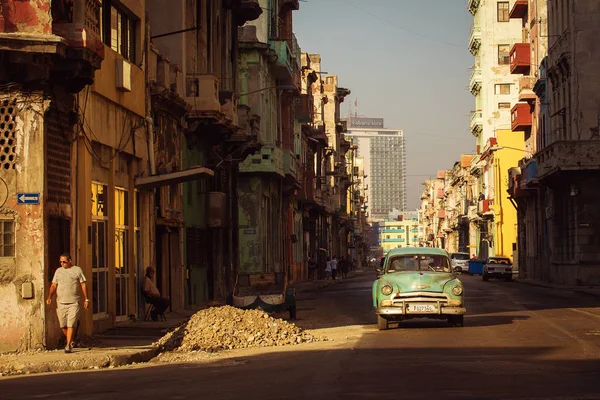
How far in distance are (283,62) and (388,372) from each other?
134 feet

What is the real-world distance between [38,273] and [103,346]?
179 cm

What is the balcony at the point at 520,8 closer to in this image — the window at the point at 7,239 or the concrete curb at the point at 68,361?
the window at the point at 7,239

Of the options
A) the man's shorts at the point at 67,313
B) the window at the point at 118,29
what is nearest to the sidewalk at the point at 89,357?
the man's shorts at the point at 67,313

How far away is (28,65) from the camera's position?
19672 millimetres

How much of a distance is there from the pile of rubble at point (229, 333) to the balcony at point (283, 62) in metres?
32.3

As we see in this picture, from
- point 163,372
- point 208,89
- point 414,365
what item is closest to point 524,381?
point 414,365

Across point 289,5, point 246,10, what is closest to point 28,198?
point 246,10

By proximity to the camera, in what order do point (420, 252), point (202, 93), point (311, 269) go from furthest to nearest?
point (311, 269)
point (202, 93)
point (420, 252)

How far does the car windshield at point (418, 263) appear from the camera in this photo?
25.2 metres

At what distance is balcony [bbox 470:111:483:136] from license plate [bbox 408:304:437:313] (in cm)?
8748

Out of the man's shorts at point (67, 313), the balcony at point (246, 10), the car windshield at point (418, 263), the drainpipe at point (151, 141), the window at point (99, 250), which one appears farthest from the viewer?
the balcony at point (246, 10)

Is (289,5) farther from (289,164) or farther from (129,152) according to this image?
(129,152)

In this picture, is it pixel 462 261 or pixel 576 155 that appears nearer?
pixel 576 155

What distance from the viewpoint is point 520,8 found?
7719 centimetres
